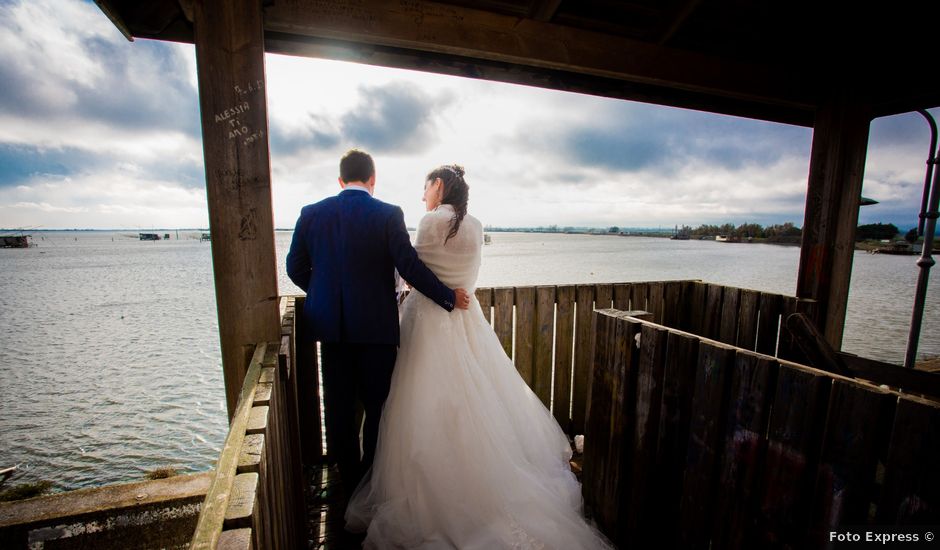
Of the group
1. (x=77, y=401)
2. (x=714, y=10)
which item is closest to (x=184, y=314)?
Answer: (x=77, y=401)

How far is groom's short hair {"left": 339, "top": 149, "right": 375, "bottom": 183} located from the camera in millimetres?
2545

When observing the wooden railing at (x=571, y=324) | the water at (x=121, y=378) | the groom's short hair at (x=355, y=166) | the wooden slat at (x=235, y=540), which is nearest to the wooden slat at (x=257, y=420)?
the wooden slat at (x=235, y=540)

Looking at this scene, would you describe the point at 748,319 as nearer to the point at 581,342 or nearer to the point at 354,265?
the point at 581,342

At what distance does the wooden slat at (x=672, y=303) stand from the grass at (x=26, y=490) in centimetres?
1077

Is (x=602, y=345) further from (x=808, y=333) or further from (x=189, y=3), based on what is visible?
(x=189, y=3)

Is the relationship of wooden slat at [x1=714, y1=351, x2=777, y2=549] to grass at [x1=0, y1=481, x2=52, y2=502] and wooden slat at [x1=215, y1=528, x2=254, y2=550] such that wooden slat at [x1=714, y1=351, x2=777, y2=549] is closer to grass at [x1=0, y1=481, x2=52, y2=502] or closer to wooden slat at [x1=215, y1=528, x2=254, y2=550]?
wooden slat at [x1=215, y1=528, x2=254, y2=550]

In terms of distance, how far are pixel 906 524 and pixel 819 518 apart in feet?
0.83

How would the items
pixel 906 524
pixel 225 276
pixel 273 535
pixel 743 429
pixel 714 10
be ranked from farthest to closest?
pixel 714 10 → pixel 225 276 → pixel 743 429 → pixel 273 535 → pixel 906 524

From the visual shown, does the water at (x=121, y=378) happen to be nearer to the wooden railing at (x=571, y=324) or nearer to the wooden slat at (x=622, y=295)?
the wooden railing at (x=571, y=324)

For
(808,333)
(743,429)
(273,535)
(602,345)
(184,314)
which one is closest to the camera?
(273,535)

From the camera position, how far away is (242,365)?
7.42 feet

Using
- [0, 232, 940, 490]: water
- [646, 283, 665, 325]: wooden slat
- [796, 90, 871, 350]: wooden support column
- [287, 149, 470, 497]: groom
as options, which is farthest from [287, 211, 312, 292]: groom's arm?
[0, 232, 940, 490]: water

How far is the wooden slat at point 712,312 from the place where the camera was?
3977mm

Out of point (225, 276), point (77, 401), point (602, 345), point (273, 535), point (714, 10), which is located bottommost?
point (77, 401)
